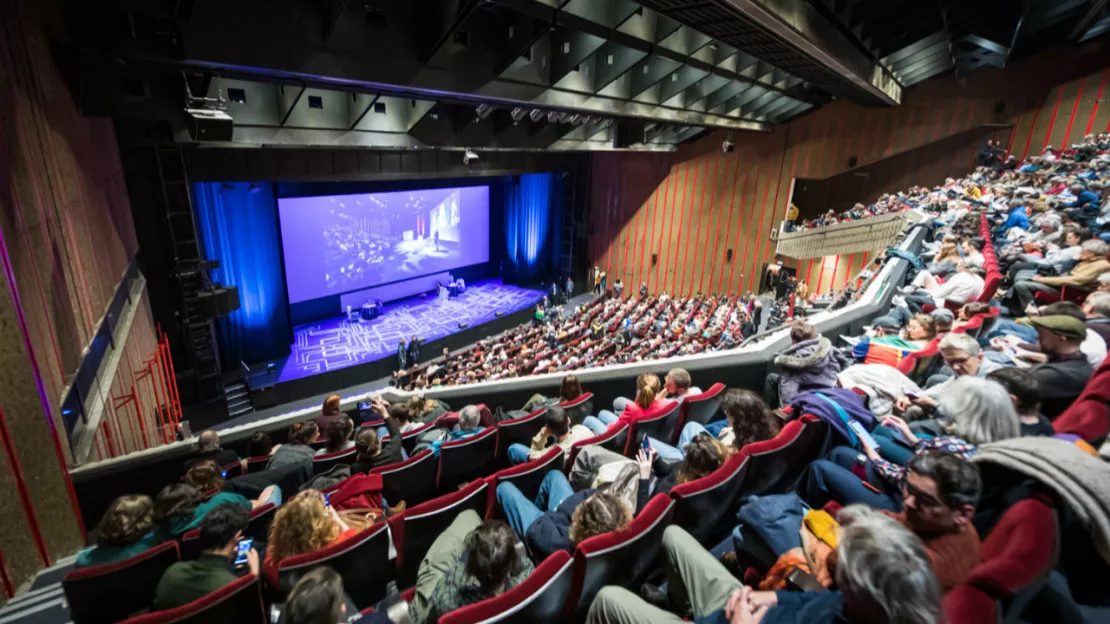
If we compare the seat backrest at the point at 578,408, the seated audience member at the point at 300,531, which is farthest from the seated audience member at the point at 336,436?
the seat backrest at the point at 578,408

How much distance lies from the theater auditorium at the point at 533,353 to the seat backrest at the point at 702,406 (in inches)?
1.3

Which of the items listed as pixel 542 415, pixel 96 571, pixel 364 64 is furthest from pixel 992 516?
pixel 364 64

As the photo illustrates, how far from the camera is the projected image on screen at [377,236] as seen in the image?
12.7 metres

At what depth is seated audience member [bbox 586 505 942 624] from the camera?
1.14 m

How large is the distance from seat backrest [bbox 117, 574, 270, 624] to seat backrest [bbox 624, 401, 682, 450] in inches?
79.7

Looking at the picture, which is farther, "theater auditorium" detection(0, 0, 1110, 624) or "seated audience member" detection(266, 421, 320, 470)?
"seated audience member" detection(266, 421, 320, 470)

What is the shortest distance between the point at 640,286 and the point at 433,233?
719cm

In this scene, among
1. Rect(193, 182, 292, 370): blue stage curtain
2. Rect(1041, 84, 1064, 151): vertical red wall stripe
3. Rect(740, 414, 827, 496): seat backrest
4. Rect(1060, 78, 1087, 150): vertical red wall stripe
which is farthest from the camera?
Rect(1041, 84, 1064, 151): vertical red wall stripe

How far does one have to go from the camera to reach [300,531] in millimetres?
2139

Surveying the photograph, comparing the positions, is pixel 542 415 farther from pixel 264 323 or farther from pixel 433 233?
pixel 433 233

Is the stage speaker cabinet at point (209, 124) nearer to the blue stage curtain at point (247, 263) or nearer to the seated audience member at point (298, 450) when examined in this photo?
the seated audience member at point (298, 450)

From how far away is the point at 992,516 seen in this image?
1.70 meters

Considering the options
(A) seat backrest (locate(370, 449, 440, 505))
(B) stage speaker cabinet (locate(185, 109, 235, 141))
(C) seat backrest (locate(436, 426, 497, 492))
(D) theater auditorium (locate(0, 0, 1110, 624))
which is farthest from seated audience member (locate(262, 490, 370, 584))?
(B) stage speaker cabinet (locate(185, 109, 235, 141))

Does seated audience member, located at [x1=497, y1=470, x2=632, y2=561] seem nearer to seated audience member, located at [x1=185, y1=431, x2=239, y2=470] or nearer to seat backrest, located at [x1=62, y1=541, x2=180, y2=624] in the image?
seat backrest, located at [x1=62, y1=541, x2=180, y2=624]
